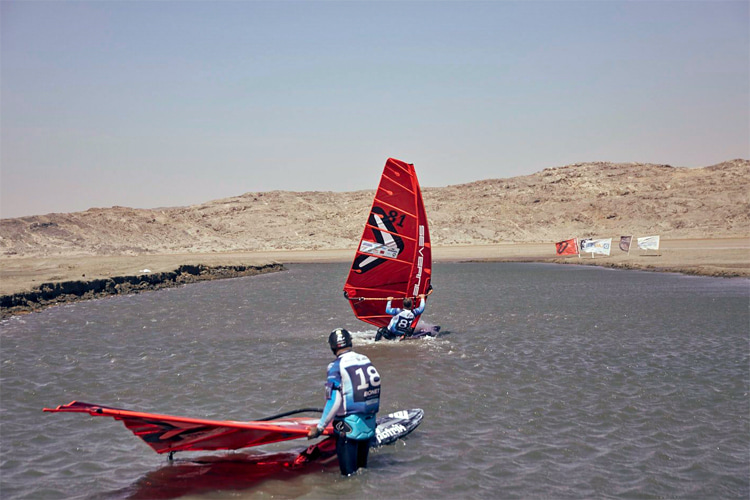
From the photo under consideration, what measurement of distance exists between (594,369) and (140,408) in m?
9.40

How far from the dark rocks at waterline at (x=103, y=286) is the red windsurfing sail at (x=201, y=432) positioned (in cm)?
1911

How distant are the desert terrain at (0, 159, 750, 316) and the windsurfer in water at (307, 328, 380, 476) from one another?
4304 cm

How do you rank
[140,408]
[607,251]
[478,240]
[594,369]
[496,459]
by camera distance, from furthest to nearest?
[478,240] < [607,251] < [594,369] < [140,408] < [496,459]

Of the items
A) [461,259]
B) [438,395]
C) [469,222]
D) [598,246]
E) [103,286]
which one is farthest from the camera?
[469,222]

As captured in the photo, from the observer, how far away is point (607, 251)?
59219mm

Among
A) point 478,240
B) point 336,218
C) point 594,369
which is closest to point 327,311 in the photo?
point 594,369

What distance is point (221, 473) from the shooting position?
866 centimetres

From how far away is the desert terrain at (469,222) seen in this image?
69938 mm

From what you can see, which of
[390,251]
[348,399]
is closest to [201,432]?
[348,399]

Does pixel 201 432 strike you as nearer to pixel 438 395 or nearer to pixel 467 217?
pixel 438 395

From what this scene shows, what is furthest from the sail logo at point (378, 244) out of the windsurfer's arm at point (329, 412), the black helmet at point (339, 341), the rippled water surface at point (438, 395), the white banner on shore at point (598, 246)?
the white banner on shore at point (598, 246)

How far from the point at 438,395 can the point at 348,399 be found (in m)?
4.76

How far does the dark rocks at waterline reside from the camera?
2634 cm

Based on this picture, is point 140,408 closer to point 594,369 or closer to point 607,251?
point 594,369
